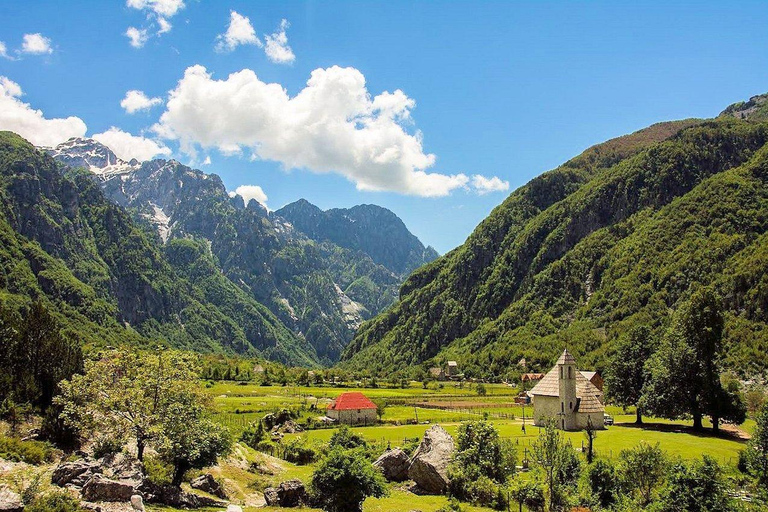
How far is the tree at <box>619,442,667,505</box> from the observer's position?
1312 inches

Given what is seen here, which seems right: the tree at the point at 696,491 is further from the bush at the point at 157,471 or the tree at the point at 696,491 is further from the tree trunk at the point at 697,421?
the tree trunk at the point at 697,421

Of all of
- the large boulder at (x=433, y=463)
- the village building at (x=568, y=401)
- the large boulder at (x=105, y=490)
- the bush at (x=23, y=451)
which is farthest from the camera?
the village building at (x=568, y=401)

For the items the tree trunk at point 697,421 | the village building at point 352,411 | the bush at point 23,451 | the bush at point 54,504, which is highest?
the bush at point 54,504

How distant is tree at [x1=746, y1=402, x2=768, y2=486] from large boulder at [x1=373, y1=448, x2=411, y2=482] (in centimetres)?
2400

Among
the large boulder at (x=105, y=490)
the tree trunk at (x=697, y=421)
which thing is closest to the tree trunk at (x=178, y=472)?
the large boulder at (x=105, y=490)

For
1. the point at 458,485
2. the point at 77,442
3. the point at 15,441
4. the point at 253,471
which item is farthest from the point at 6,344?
the point at 458,485

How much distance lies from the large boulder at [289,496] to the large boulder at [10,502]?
14.8m

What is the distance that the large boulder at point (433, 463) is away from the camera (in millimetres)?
37250

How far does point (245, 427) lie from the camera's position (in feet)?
204

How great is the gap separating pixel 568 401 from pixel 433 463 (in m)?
36.8

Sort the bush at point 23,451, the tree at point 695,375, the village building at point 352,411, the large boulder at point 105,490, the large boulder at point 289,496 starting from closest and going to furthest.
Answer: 1. the large boulder at point 105,490
2. the bush at point 23,451
3. the large boulder at point 289,496
4. the tree at point 695,375
5. the village building at point 352,411

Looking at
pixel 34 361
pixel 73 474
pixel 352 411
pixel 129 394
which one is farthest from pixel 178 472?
pixel 352 411

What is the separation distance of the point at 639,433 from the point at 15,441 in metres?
60.1

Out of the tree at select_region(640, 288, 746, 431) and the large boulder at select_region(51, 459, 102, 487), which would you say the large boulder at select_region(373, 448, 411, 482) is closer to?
the large boulder at select_region(51, 459, 102, 487)
